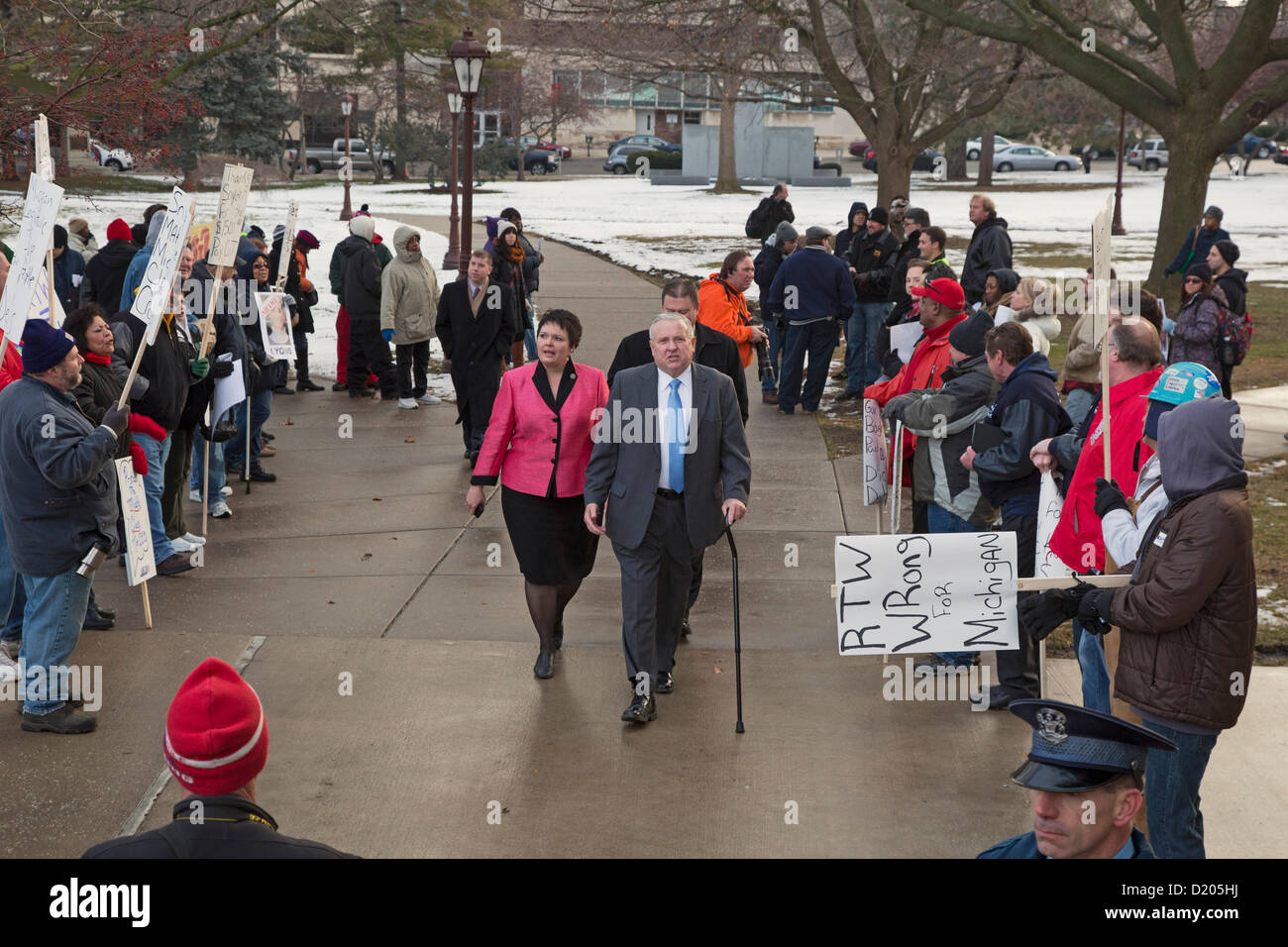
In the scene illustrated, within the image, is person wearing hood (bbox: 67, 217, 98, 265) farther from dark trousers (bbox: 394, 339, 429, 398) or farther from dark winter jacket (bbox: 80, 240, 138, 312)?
dark trousers (bbox: 394, 339, 429, 398)

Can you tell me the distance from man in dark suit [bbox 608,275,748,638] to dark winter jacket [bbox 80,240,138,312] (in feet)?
21.7

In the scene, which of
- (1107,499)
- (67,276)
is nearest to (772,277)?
(67,276)

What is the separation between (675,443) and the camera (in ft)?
21.1

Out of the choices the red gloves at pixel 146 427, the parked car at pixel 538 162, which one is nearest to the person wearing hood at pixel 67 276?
the red gloves at pixel 146 427

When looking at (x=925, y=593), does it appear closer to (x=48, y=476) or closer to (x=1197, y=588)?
(x=1197, y=588)

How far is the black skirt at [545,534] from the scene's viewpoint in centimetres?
685

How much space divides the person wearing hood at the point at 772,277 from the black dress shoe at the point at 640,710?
26.2 feet

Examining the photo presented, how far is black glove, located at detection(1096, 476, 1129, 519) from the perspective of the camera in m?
4.85

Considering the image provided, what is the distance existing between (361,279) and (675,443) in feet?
26.3

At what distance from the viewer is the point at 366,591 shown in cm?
821

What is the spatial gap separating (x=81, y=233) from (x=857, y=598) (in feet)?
41.5

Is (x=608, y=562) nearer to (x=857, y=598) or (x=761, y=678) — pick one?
(x=761, y=678)

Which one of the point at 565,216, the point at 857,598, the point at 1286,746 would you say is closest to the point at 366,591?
the point at 857,598

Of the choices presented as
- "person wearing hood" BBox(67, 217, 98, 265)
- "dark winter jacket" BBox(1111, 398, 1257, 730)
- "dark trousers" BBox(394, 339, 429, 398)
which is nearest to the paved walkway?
"dark winter jacket" BBox(1111, 398, 1257, 730)
